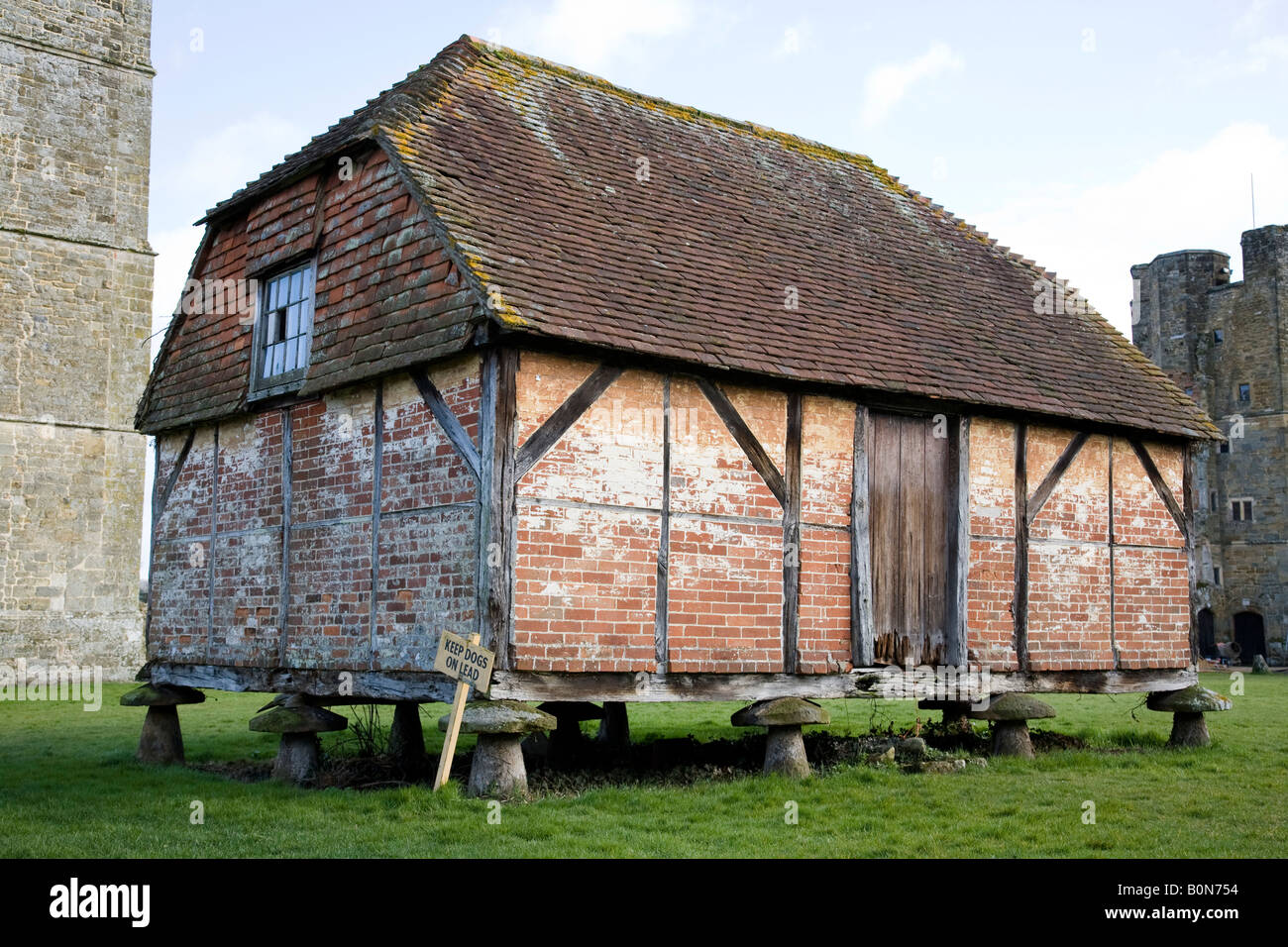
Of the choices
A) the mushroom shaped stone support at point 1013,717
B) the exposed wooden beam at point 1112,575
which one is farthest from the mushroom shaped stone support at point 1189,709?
the mushroom shaped stone support at point 1013,717

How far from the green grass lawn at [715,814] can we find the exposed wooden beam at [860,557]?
4.01 ft

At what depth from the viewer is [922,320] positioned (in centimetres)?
1389

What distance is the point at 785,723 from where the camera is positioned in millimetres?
11164

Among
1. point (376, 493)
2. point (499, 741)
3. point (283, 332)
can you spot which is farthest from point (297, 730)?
point (283, 332)

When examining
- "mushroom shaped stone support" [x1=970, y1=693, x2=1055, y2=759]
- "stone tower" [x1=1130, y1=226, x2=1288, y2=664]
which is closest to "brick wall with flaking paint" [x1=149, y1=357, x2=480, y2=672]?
"mushroom shaped stone support" [x1=970, y1=693, x2=1055, y2=759]

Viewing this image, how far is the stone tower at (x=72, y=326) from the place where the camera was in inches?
977

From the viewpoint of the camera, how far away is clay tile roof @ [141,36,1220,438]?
36.1 ft

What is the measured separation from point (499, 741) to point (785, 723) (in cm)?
279

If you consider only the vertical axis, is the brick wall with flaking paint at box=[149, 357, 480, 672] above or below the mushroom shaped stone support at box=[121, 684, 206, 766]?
above

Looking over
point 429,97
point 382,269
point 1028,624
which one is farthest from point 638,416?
point 1028,624

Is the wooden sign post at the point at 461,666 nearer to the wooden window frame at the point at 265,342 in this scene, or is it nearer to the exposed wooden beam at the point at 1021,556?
the wooden window frame at the point at 265,342

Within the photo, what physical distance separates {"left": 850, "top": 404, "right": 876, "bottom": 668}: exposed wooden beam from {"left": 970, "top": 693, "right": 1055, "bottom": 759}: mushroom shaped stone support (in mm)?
1825

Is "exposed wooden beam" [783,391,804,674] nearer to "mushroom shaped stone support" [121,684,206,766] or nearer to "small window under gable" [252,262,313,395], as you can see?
"small window under gable" [252,262,313,395]
